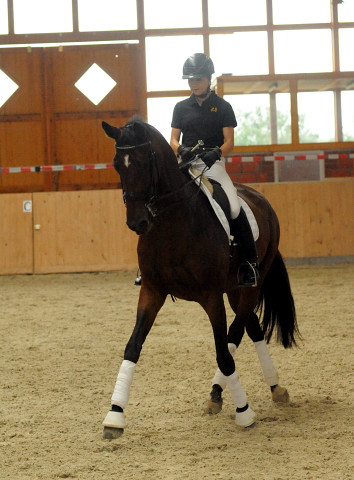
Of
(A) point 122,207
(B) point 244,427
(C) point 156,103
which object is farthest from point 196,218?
(C) point 156,103

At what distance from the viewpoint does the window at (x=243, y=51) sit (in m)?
14.3

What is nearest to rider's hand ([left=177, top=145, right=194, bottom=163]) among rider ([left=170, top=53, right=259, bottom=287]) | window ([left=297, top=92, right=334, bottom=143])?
rider ([left=170, top=53, right=259, bottom=287])

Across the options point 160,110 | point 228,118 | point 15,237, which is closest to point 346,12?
point 160,110

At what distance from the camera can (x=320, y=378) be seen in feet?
15.8

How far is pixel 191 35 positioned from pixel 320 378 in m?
11.0

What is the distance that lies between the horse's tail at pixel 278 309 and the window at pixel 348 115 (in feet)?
33.4

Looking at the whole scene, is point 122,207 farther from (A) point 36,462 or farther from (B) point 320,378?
(A) point 36,462

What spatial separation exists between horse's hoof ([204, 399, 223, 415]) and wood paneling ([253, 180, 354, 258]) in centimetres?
780

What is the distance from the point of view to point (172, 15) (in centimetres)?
1472

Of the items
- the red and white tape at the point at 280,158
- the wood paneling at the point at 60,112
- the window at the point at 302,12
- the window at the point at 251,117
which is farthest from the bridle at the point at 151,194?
the window at the point at 302,12

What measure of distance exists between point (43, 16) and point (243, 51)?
4124 millimetres

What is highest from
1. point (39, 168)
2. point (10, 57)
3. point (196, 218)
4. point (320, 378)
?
point (10, 57)

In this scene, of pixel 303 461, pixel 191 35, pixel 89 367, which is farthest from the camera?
pixel 191 35

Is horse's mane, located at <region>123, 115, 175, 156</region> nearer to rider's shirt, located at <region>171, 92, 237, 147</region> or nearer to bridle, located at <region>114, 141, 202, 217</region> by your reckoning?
bridle, located at <region>114, 141, 202, 217</region>
